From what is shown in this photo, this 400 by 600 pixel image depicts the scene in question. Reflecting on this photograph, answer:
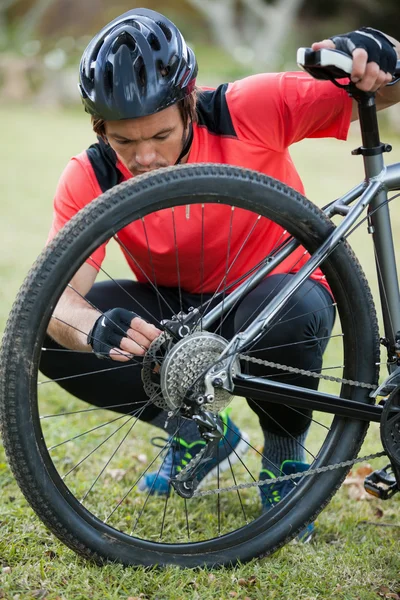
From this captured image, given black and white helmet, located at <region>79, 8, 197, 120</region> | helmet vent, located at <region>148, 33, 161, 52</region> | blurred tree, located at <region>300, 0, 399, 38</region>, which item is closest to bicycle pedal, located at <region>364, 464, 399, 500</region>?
black and white helmet, located at <region>79, 8, 197, 120</region>

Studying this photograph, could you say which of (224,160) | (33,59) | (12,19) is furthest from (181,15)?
(224,160)

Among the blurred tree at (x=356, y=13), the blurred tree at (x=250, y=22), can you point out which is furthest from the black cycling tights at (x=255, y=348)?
the blurred tree at (x=356, y=13)

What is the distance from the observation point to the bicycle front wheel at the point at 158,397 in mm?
1749

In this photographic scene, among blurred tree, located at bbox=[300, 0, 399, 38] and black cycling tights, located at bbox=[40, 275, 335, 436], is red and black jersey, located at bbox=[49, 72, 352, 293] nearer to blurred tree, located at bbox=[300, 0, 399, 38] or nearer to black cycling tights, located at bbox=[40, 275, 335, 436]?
black cycling tights, located at bbox=[40, 275, 335, 436]

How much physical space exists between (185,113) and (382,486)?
1.21m

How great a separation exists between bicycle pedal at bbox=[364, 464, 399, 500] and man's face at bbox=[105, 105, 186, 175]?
1070mm

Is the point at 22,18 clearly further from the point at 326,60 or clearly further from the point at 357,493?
the point at 326,60

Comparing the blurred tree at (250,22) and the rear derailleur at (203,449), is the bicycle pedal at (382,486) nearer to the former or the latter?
the rear derailleur at (203,449)

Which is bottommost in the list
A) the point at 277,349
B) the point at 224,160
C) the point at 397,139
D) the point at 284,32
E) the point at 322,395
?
the point at 322,395

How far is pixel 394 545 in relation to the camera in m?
2.29

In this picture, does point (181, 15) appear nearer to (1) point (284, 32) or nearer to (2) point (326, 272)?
(1) point (284, 32)

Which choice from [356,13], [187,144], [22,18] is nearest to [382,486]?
[187,144]

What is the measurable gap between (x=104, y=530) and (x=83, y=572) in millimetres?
130

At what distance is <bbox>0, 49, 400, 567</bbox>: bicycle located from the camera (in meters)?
1.76
